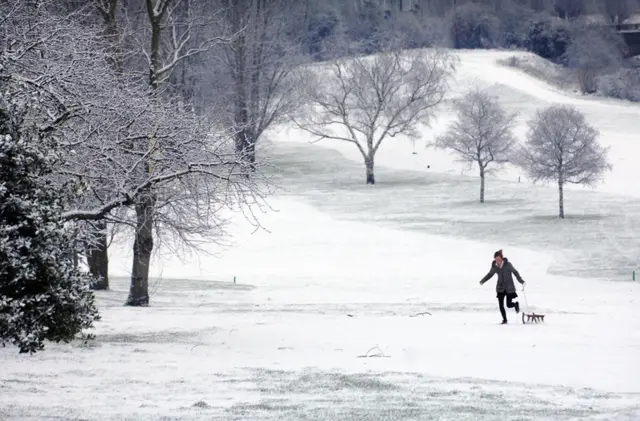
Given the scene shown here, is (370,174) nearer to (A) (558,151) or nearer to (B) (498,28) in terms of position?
(A) (558,151)

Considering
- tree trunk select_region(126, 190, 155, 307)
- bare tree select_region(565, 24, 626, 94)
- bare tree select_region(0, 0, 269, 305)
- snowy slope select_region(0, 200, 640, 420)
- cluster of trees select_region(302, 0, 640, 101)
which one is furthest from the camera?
cluster of trees select_region(302, 0, 640, 101)

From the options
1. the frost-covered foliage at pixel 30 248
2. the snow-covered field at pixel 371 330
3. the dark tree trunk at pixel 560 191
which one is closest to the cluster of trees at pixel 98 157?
the frost-covered foliage at pixel 30 248

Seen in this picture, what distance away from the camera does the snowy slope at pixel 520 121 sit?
68250mm

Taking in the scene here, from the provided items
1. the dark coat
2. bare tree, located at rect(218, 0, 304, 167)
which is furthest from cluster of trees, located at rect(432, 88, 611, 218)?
the dark coat

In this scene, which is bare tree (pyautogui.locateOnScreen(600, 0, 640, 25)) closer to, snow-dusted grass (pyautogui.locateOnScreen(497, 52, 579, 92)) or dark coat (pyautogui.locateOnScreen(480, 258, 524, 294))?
snow-dusted grass (pyautogui.locateOnScreen(497, 52, 579, 92))

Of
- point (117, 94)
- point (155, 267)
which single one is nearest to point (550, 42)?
point (155, 267)

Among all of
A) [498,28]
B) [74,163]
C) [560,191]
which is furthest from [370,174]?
[498,28]

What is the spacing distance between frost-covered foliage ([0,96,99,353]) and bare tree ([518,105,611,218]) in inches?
1646

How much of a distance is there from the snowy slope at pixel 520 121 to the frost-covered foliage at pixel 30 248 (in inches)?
1946

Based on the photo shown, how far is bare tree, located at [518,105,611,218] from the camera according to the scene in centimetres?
5162

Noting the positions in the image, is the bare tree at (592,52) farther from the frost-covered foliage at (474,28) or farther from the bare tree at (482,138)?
the bare tree at (482,138)

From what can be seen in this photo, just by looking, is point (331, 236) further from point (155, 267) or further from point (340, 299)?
point (340, 299)

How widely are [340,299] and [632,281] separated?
1031 cm

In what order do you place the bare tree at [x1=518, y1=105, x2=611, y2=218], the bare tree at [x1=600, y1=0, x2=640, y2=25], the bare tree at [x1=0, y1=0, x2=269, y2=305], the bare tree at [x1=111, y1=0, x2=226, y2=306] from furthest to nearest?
the bare tree at [x1=600, y1=0, x2=640, y2=25] → the bare tree at [x1=518, y1=105, x2=611, y2=218] → the bare tree at [x1=111, y1=0, x2=226, y2=306] → the bare tree at [x1=0, y1=0, x2=269, y2=305]
